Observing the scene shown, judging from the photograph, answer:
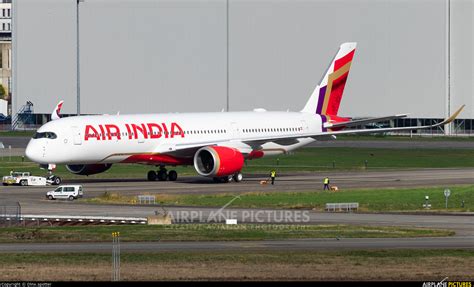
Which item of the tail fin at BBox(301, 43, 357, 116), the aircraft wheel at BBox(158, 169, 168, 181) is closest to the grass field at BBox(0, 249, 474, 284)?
the aircraft wheel at BBox(158, 169, 168, 181)

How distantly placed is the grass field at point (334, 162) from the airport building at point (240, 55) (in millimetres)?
30273

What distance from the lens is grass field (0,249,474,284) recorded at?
3813 centimetres

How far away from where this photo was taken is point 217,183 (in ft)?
278

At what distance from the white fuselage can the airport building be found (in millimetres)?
60133

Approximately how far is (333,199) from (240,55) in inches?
3740

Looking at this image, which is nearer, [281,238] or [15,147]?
[281,238]

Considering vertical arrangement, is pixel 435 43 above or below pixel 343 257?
above

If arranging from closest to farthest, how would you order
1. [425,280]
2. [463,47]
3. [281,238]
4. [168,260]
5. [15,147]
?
1. [425,280]
2. [168,260]
3. [281,238]
4. [15,147]
5. [463,47]

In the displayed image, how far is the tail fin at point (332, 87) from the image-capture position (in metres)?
95.6

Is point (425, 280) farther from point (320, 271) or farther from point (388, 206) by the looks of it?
point (388, 206)

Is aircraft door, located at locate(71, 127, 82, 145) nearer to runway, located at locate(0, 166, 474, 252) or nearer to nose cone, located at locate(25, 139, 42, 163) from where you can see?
nose cone, located at locate(25, 139, 42, 163)

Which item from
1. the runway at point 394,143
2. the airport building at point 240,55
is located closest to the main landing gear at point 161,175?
the runway at point 394,143

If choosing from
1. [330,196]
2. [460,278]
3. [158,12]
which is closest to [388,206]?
[330,196]

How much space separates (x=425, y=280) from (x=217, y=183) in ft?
157
